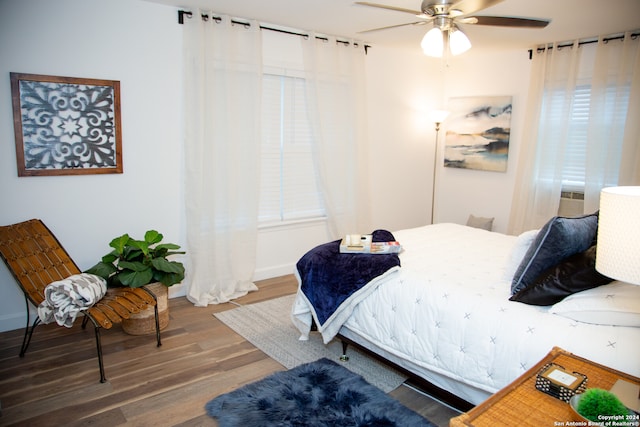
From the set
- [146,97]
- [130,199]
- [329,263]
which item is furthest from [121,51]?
[329,263]

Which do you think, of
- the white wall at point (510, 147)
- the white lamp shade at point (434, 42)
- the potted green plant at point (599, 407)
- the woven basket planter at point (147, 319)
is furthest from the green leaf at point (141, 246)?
the white wall at point (510, 147)

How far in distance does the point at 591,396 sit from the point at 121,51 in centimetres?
373

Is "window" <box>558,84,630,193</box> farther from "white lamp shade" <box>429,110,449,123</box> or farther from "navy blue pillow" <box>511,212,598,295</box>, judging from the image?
"navy blue pillow" <box>511,212,598,295</box>

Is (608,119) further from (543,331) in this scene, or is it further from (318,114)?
(543,331)

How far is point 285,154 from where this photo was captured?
4512mm

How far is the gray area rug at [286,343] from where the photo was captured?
2.72 meters

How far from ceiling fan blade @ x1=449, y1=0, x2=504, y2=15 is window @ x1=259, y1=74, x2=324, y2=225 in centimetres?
224

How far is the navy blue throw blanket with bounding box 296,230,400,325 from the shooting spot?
2.70 metres

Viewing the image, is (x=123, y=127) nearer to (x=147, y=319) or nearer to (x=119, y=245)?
(x=119, y=245)

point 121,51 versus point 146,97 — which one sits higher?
point 121,51

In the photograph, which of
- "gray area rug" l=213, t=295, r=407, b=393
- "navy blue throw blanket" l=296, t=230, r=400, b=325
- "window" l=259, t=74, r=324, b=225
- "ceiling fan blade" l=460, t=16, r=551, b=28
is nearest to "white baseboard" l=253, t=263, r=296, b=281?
"window" l=259, t=74, r=324, b=225

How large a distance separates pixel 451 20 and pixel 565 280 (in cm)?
165

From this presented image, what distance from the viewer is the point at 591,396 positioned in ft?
4.26

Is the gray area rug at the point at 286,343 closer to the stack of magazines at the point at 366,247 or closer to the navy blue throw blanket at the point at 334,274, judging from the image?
the navy blue throw blanket at the point at 334,274
